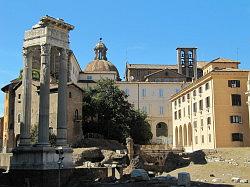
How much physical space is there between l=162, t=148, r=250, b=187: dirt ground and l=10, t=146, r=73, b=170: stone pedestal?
10.8 metres

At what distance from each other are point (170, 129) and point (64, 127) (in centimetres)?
5187

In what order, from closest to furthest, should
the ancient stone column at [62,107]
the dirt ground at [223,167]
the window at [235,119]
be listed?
the ancient stone column at [62,107]
the dirt ground at [223,167]
the window at [235,119]

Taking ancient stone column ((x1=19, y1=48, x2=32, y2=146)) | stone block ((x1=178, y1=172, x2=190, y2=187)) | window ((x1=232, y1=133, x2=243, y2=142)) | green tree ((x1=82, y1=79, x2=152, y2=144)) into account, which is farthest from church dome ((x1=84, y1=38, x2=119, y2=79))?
stone block ((x1=178, y1=172, x2=190, y2=187))

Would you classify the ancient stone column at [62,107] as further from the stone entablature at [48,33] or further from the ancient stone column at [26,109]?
the ancient stone column at [26,109]

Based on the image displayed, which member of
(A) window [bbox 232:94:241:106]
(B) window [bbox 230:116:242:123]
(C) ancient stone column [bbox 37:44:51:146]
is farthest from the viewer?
(A) window [bbox 232:94:241:106]

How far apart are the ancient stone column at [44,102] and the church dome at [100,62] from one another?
2297 inches

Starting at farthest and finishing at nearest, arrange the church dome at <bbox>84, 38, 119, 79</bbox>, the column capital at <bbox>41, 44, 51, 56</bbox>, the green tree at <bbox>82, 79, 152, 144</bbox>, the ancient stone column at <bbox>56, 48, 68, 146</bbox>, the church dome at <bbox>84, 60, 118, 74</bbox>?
the church dome at <bbox>84, 38, 119, 79</bbox> → the church dome at <bbox>84, 60, 118, 74</bbox> → the green tree at <bbox>82, 79, 152, 144</bbox> → the ancient stone column at <bbox>56, 48, 68, 146</bbox> → the column capital at <bbox>41, 44, 51, 56</bbox>

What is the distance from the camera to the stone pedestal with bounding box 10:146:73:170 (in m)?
28.8

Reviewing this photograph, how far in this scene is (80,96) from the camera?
176 feet

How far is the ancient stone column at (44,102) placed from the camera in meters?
29.4

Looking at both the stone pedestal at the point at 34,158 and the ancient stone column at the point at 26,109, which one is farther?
the ancient stone column at the point at 26,109

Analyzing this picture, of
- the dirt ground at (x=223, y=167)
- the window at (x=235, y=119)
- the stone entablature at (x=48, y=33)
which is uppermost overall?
the stone entablature at (x=48, y=33)

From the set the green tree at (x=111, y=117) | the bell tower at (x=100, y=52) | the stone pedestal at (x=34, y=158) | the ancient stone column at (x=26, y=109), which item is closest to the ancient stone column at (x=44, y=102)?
the stone pedestal at (x=34, y=158)

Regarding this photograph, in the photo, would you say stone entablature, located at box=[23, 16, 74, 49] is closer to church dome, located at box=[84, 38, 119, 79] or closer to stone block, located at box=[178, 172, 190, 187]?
stone block, located at box=[178, 172, 190, 187]
